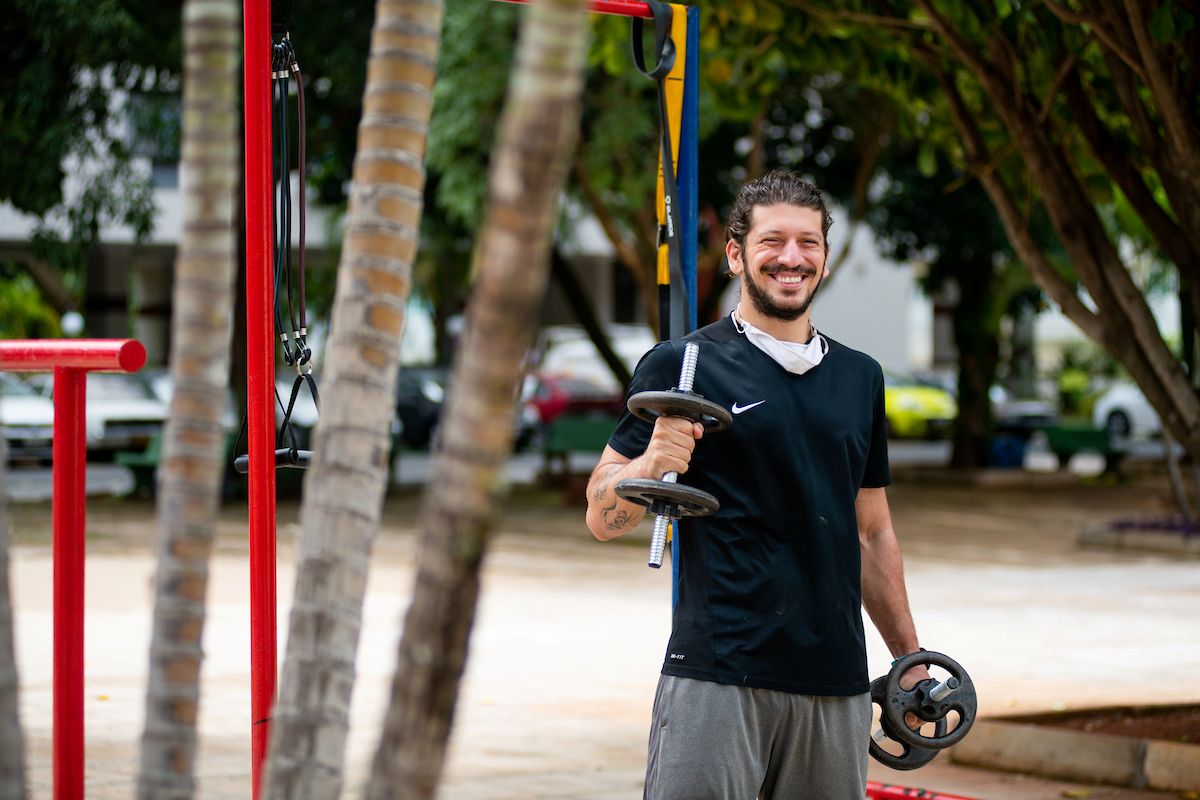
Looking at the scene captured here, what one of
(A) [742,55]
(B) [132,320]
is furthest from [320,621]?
(B) [132,320]

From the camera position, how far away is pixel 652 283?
18.1m

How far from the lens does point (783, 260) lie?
11.5ft

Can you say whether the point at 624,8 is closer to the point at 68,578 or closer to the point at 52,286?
the point at 68,578

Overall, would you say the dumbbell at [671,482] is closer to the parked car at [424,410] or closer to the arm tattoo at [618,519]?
the arm tattoo at [618,519]

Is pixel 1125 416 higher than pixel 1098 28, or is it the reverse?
pixel 1098 28

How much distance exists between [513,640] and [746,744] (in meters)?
6.68

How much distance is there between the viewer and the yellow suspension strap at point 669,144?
424 cm

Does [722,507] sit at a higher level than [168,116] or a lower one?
lower

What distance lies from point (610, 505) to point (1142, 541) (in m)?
12.7

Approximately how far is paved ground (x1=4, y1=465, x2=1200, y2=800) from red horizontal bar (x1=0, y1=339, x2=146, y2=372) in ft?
9.34

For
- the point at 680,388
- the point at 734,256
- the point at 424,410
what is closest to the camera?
the point at 680,388

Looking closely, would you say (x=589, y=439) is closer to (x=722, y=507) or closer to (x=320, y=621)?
(x=722, y=507)

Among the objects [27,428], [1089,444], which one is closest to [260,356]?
[27,428]

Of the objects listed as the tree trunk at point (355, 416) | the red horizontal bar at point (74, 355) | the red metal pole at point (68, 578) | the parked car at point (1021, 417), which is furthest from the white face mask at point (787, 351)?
the parked car at point (1021, 417)
